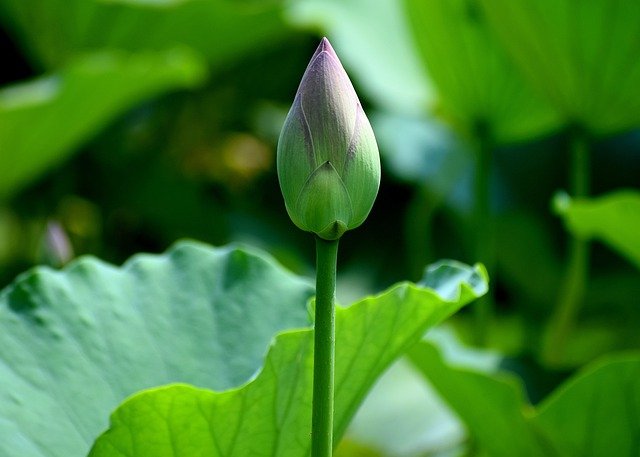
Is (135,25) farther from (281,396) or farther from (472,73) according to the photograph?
(281,396)

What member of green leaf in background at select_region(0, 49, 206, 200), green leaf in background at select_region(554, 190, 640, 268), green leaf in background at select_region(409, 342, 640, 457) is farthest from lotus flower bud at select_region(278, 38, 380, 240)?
green leaf in background at select_region(0, 49, 206, 200)

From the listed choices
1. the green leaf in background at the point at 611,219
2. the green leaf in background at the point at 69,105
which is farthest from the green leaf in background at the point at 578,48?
the green leaf in background at the point at 69,105

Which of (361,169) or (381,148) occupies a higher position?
(381,148)

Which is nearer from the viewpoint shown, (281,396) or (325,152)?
(325,152)

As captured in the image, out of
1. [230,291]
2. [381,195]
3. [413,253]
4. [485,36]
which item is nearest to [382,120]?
[381,195]

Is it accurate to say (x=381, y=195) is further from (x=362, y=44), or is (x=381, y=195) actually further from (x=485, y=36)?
(x=485, y=36)

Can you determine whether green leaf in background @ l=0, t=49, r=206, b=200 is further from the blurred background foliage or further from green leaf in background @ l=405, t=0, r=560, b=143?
green leaf in background @ l=405, t=0, r=560, b=143

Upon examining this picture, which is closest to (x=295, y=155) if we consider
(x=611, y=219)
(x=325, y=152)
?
(x=325, y=152)
